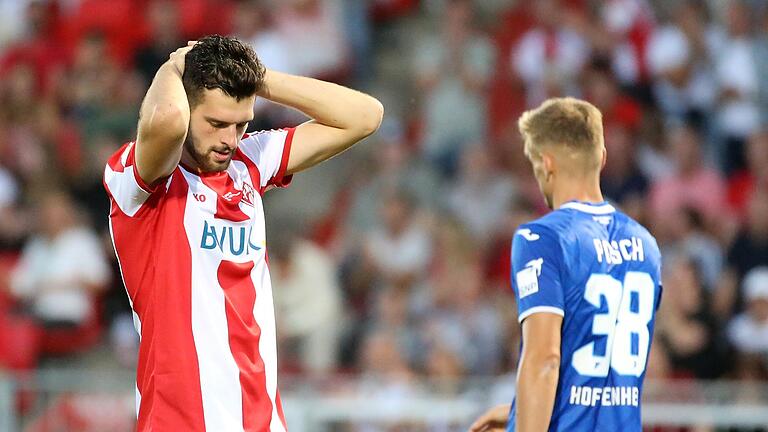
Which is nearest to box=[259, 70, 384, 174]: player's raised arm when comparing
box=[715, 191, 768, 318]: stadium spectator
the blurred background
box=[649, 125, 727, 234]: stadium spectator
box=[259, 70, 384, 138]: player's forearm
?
box=[259, 70, 384, 138]: player's forearm

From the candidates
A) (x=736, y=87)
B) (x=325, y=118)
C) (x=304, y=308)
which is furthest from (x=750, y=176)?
(x=325, y=118)

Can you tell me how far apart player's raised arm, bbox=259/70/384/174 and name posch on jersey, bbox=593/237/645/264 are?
0.99 metres

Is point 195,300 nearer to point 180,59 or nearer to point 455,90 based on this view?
point 180,59

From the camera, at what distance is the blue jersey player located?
4938 millimetres

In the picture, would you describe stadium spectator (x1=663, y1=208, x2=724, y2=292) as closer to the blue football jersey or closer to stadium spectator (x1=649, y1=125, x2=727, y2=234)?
stadium spectator (x1=649, y1=125, x2=727, y2=234)

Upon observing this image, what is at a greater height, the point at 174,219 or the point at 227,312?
the point at 174,219

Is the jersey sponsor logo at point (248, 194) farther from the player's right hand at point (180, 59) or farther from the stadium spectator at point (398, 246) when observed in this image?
the stadium spectator at point (398, 246)

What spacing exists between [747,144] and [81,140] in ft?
20.8

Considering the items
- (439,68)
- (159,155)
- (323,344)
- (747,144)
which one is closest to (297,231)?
(323,344)

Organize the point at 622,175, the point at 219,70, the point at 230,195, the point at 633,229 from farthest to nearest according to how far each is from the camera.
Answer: the point at 622,175 < the point at 633,229 < the point at 230,195 < the point at 219,70

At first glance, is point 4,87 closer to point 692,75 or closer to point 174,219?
point 692,75

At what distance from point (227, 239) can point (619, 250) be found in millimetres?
1555

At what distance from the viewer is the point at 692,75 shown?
12180 millimetres

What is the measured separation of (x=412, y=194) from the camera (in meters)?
12.3
